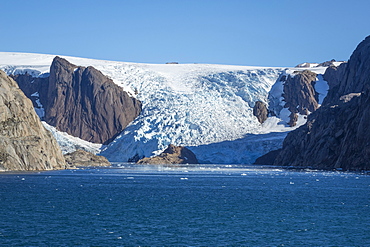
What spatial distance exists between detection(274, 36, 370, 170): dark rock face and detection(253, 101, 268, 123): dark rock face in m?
28.7

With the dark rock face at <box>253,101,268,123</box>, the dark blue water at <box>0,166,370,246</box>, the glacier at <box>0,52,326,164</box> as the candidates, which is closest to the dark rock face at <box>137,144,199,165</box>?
the glacier at <box>0,52,326,164</box>

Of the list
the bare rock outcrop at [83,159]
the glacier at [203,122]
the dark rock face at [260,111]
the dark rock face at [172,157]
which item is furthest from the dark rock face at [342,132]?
the bare rock outcrop at [83,159]

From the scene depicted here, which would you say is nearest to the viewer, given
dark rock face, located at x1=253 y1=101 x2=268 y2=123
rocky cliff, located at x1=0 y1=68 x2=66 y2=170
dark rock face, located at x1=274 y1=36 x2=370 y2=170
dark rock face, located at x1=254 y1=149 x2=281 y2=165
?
rocky cliff, located at x1=0 y1=68 x2=66 y2=170

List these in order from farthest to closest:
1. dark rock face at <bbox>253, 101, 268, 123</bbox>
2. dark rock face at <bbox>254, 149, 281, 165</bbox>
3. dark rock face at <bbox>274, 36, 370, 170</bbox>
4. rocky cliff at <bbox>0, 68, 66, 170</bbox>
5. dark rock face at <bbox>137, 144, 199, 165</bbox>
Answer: dark rock face at <bbox>253, 101, 268, 123</bbox>, dark rock face at <bbox>254, 149, 281, 165</bbox>, dark rock face at <bbox>137, 144, 199, 165</bbox>, dark rock face at <bbox>274, 36, 370, 170</bbox>, rocky cliff at <bbox>0, 68, 66, 170</bbox>

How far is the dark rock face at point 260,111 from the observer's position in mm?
193375

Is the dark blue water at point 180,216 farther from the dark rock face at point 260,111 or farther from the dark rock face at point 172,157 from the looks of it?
the dark rock face at point 260,111

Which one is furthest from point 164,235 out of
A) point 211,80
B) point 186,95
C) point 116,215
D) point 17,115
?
point 211,80

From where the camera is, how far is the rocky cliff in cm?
9062

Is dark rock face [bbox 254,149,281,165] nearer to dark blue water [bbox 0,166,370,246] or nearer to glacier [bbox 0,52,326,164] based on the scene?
glacier [bbox 0,52,326,164]

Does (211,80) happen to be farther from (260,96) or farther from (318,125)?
(318,125)

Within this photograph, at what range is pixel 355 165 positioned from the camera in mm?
115062

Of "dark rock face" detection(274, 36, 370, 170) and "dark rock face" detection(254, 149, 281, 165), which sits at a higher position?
"dark rock face" detection(274, 36, 370, 170)

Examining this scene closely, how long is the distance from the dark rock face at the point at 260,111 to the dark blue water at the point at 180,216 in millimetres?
124638

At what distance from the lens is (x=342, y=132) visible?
12581 centimetres
